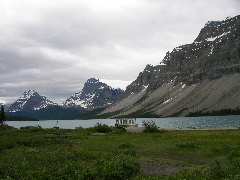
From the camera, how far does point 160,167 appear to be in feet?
71.5

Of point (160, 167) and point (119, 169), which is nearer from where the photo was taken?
point (119, 169)

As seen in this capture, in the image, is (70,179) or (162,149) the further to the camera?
(162,149)

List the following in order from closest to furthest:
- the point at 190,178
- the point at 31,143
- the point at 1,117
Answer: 1. the point at 190,178
2. the point at 31,143
3. the point at 1,117

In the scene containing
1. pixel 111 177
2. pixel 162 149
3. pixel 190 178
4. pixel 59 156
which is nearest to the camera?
pixel 190 178

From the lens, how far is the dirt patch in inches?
796

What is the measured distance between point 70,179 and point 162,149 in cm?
1625

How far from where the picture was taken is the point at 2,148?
31719 millimetres

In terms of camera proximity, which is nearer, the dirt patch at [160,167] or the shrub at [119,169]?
the shrub at [119,169]

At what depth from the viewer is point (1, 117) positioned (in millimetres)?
93688

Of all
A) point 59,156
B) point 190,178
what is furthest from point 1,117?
point 190,178

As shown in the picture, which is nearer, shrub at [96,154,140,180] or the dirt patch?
→ shrub at [96,154,140,180]

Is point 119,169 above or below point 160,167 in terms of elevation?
above

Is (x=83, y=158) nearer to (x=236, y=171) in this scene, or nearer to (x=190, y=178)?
(x=190, y=178)

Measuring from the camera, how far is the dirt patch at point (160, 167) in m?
20.2
